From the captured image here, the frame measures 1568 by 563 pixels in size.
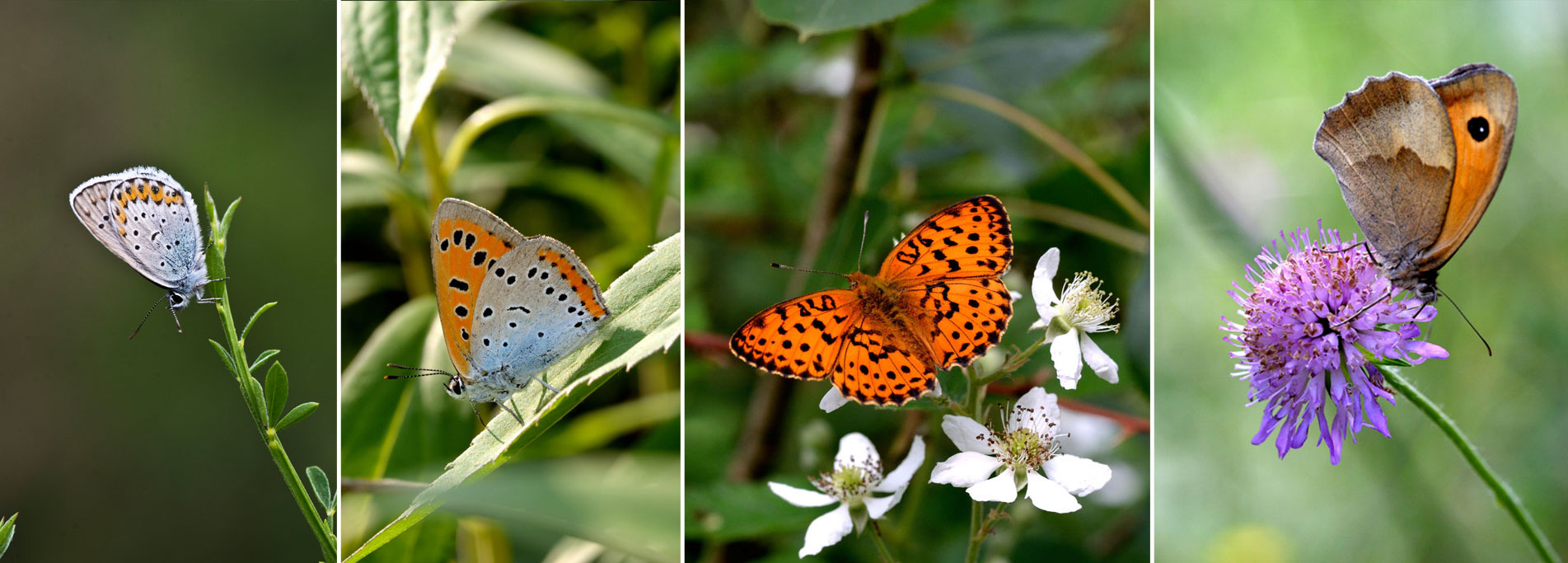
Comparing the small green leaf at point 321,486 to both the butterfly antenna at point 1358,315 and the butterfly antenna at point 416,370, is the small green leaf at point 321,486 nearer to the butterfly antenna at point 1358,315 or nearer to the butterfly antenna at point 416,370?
the butterfly antenna at point 416,370

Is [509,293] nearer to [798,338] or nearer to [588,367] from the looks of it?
[588,367]

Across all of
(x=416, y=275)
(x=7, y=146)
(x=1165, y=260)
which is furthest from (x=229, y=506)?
(x=1165, y=260)

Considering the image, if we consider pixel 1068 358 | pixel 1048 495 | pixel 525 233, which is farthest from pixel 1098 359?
pixel 525 233

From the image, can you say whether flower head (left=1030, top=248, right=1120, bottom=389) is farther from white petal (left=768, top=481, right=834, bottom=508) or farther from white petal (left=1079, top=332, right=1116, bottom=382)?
white petal (left=768, top=481, right=834, bottom=508)

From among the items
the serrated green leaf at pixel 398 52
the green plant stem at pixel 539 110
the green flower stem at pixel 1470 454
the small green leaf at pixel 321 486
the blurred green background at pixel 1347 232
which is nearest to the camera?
the green flower stem at pixel 1470 454

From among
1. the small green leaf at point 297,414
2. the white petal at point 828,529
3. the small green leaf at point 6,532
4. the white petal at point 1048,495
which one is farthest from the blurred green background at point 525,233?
the white petal at point 1048,495

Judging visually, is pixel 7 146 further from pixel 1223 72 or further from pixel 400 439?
pixel 1223 72
